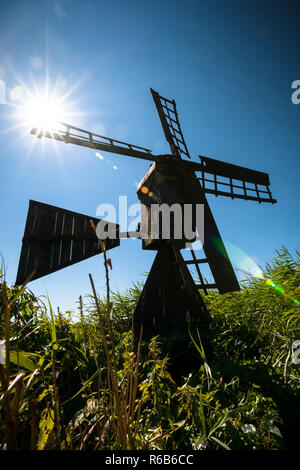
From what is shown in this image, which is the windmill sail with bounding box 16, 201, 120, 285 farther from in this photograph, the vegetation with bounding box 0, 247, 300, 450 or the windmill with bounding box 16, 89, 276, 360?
the vegetation with bounding box 0, 247, 300, 450

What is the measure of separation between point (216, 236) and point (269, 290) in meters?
1.23

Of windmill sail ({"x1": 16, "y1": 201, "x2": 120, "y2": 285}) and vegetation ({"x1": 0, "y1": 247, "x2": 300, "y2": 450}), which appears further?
windmill sail ({"x1": 16, "y1": 201, "x2": 120, "y2": 285})

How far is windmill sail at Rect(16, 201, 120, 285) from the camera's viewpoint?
3990 millimetres

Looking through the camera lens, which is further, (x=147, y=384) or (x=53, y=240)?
(x=53, y=240)

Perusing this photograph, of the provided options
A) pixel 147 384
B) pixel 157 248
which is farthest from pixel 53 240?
pixel 147 384

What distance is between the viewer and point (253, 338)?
312cm

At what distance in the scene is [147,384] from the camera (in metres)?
1.26

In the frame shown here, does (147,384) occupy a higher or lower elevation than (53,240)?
lower

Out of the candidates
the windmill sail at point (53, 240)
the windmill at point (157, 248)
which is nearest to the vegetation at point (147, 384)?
the windmill at point (157, 248)

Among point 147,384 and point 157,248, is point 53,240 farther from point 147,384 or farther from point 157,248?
point 147,384

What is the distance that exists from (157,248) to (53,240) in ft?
6.28

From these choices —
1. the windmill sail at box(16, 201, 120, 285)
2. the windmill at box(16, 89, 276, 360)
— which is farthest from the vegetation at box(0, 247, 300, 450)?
the windmill sail at box(16, 201, 120, 285)

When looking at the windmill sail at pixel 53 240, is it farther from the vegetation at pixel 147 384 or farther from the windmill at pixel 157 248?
the vegetation at pixel 147 384

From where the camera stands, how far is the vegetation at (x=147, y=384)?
79 centimetres
